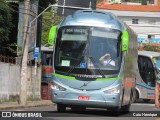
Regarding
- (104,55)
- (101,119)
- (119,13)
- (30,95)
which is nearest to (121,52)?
(104,55)

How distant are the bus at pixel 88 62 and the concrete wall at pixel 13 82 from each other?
30.8 ft

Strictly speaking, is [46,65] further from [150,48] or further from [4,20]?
[150,48]

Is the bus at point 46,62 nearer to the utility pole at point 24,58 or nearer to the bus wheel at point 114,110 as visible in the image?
the utility pole at point 24,58

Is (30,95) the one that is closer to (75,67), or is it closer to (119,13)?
(75,67)

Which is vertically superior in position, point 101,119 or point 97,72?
point 97,72

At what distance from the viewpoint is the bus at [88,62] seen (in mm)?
18953

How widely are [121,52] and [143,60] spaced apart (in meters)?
18.3

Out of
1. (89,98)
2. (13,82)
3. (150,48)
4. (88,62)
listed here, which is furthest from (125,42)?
(150,48)

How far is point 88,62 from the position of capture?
19.1 m

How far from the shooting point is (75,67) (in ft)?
62.8

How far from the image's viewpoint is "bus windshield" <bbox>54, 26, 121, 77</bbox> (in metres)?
19.1

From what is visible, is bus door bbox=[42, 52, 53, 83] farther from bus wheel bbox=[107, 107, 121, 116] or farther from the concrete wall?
bus wheel bbox=[107, 107, 121, 116]

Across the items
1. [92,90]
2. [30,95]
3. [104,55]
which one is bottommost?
[30,95]

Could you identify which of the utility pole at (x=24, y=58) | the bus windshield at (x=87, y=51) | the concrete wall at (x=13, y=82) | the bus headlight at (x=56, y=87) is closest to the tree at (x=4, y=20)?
the concrete wall at (x=13, y=82)
